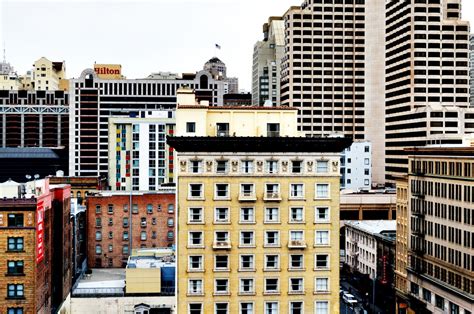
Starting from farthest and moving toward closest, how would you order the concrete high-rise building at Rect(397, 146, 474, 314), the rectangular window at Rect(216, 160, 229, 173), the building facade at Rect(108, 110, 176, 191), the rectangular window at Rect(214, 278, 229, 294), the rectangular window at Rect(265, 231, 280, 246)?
the building facade at Rect(108, 110, 176, 191), the concrete high-rise building at Rect(397, 146, 474, 314), the rectangular window at Rect(216, 160, 229, 173), the rectangular window at Rect(265, 231, 280, 246), the rectangular window at Rect(214, 278, 229, 294)

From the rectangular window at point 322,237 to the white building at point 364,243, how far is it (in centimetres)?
7140

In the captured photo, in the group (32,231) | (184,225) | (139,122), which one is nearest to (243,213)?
(184,225)

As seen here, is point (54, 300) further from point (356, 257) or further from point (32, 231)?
point (356, 257)

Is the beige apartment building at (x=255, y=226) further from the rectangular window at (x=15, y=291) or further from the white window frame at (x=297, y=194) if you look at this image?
the rectangular window at (x=15, y=291)

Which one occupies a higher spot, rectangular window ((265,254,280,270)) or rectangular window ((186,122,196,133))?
rectangular window ((186,122,196,133))

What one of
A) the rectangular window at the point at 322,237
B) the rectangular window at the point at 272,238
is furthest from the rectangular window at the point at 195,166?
the rectangular window at the point at 322,237

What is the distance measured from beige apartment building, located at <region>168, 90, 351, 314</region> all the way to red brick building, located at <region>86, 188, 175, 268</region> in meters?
69.5

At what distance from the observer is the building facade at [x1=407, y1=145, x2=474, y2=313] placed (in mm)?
97500

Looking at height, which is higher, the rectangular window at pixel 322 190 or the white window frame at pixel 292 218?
the rectangular window at pixel 322 190

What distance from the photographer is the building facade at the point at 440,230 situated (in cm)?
9750

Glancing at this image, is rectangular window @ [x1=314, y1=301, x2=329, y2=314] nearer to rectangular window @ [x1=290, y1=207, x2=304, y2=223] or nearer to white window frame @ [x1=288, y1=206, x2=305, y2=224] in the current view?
white window frame @ [x1=288, y1=206, x2=305, y2=224]

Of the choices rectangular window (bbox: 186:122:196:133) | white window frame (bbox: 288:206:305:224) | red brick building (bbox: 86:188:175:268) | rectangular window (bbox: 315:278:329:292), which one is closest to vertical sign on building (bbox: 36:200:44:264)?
rectangular window (bbox: 186:122:196:133)

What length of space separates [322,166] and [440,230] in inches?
1715

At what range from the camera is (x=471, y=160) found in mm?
96812
